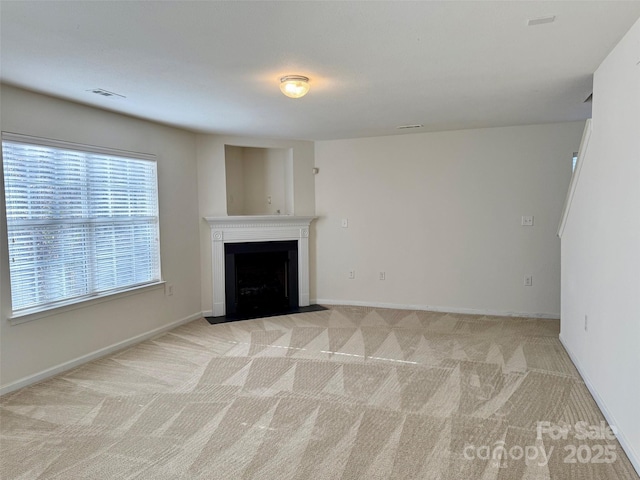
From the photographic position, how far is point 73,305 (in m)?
3.67

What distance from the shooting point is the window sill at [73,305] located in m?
3.25

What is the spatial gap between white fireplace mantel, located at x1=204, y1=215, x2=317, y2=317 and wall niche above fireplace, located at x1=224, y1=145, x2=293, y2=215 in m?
0.31

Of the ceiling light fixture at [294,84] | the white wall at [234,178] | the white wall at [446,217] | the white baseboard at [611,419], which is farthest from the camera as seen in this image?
the white wall at [234,178]

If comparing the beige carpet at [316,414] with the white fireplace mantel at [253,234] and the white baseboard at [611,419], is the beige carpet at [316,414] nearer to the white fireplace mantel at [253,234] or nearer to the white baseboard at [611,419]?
the white baseboard at [611,419]

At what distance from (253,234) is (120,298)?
6.23 ft

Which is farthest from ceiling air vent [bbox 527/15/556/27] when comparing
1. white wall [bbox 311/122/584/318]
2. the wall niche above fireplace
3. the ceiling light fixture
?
the wall niche above fireplace

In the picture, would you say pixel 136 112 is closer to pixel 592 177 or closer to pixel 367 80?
pixel 367 80

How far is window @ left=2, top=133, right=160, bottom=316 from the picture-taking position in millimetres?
3264

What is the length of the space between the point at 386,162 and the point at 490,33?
11.1 ft

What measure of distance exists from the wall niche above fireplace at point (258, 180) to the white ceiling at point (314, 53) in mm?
1930

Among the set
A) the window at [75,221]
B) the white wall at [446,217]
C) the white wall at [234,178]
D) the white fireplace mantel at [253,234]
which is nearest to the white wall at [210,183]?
the white fireplace mantel at [253,234]

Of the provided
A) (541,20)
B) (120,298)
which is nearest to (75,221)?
(120,298)

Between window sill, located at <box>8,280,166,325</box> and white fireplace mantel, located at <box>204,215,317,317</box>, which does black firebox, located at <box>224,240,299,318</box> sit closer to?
white fireplace mantel, located at <box>204,215,317,317</box>

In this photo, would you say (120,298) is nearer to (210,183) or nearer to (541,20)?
(210,183)
